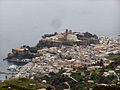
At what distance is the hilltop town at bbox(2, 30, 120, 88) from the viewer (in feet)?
105

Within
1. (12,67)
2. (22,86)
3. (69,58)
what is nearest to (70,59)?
(69,58)

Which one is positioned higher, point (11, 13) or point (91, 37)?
point (11, 13)

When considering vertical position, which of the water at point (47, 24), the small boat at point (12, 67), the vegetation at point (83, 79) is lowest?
the vegetation at point (83, 79)

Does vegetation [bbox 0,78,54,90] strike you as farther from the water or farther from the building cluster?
the water

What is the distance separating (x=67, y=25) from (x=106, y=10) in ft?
124

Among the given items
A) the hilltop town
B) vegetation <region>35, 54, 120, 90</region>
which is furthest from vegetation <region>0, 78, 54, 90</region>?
the hilltop town

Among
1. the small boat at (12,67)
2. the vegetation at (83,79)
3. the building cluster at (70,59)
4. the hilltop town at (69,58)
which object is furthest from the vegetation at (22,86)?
the small boat at (12,67)

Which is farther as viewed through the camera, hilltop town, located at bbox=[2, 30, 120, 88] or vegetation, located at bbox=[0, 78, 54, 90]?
hilltop town, located at bbox=[2, 30, 120, 88]

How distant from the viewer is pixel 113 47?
47031 mm

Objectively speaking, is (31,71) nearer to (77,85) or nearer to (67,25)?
(77,85)

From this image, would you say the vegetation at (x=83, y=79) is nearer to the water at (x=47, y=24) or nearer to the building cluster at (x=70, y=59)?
the building cluster at (x=70, y=59)

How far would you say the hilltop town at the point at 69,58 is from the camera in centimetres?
3200

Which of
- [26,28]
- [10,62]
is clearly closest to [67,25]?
[26,28]

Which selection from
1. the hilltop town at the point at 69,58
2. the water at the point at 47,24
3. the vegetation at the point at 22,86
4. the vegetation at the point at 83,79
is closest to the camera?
the vegetation at the point at 22,86
